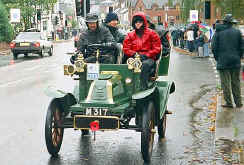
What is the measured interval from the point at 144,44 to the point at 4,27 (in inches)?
1440

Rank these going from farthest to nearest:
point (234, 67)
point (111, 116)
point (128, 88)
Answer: point (234, 67), point (128, 88), point (111, 116)

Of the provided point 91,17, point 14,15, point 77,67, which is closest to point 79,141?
point 77,67

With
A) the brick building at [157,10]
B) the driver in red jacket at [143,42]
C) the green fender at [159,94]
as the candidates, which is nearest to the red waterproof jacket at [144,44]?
the driver in red jacket at [143,42]

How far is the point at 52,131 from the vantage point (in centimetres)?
785

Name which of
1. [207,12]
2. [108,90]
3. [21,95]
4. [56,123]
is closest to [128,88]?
[108,90]

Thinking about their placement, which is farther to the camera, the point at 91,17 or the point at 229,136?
the point at 229,136

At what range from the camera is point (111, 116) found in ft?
24.7

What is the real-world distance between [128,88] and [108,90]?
50 centimetres

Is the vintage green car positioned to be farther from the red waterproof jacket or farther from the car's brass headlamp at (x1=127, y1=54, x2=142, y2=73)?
the red waterproof jacket

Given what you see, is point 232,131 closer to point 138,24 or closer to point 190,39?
point 138,24

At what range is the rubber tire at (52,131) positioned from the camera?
757 cm

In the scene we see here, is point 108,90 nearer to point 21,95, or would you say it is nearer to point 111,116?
point 111,116

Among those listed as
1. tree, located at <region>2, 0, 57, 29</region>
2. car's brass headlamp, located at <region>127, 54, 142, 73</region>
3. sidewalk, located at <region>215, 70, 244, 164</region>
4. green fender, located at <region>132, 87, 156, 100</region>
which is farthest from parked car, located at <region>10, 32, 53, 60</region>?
green fender, located at <region>132, 87, 156, 100</region>

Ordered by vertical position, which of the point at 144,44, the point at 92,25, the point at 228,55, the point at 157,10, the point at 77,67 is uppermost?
the point at 157,10
